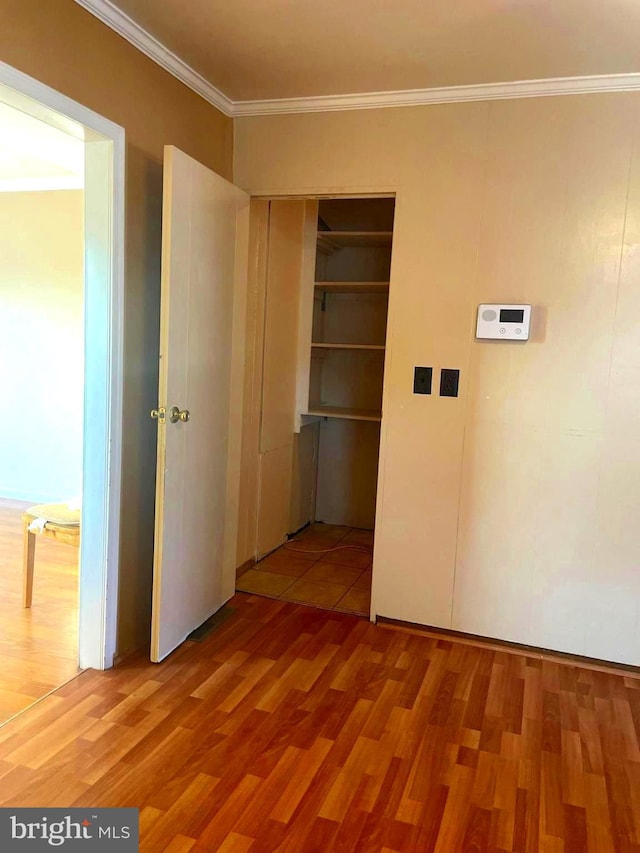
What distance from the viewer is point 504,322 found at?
2.71 m

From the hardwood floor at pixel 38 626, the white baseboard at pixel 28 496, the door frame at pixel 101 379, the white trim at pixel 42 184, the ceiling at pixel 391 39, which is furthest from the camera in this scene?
the white baseboard at pixel 28 496

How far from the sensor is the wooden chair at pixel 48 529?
115 inches

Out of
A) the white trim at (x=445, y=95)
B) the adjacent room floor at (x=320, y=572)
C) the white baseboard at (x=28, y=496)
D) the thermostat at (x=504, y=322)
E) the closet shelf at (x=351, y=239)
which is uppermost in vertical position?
the white trim at (x=445, y=95)

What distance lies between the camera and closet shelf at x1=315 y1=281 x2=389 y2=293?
157 inches

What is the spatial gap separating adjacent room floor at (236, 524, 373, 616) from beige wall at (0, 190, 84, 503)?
75.7 inches

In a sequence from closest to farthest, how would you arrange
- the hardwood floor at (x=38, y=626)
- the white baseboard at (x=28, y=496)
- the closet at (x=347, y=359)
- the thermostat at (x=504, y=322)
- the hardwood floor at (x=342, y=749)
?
the hardwood floor at (x=342, y=749)
the hardwood floor at (x=38, y=626)
the thermostat at (x=504, y=322)
the closet at (x=347, y=359)
the white baseboard at (x=28, y=496)

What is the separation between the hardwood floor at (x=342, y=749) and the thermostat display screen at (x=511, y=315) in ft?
4.80

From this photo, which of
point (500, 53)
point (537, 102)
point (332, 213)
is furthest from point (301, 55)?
point (332, 213)

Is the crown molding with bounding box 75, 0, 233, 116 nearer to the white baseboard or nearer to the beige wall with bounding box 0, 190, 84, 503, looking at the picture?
the beige wall with bounding box 0, 190, 84, 503

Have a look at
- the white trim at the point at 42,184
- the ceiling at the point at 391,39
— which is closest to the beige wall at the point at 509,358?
the ceiling at the point at 391,39

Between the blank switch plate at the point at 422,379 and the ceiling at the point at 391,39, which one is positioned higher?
the ceiling at the point at 391,39

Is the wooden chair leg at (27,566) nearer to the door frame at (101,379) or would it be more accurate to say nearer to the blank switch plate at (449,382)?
the door frame at (101,379)

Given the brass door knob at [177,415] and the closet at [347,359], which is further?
the closet at [347,359]

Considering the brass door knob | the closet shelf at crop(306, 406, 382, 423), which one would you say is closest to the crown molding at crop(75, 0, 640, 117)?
the brass door knob
